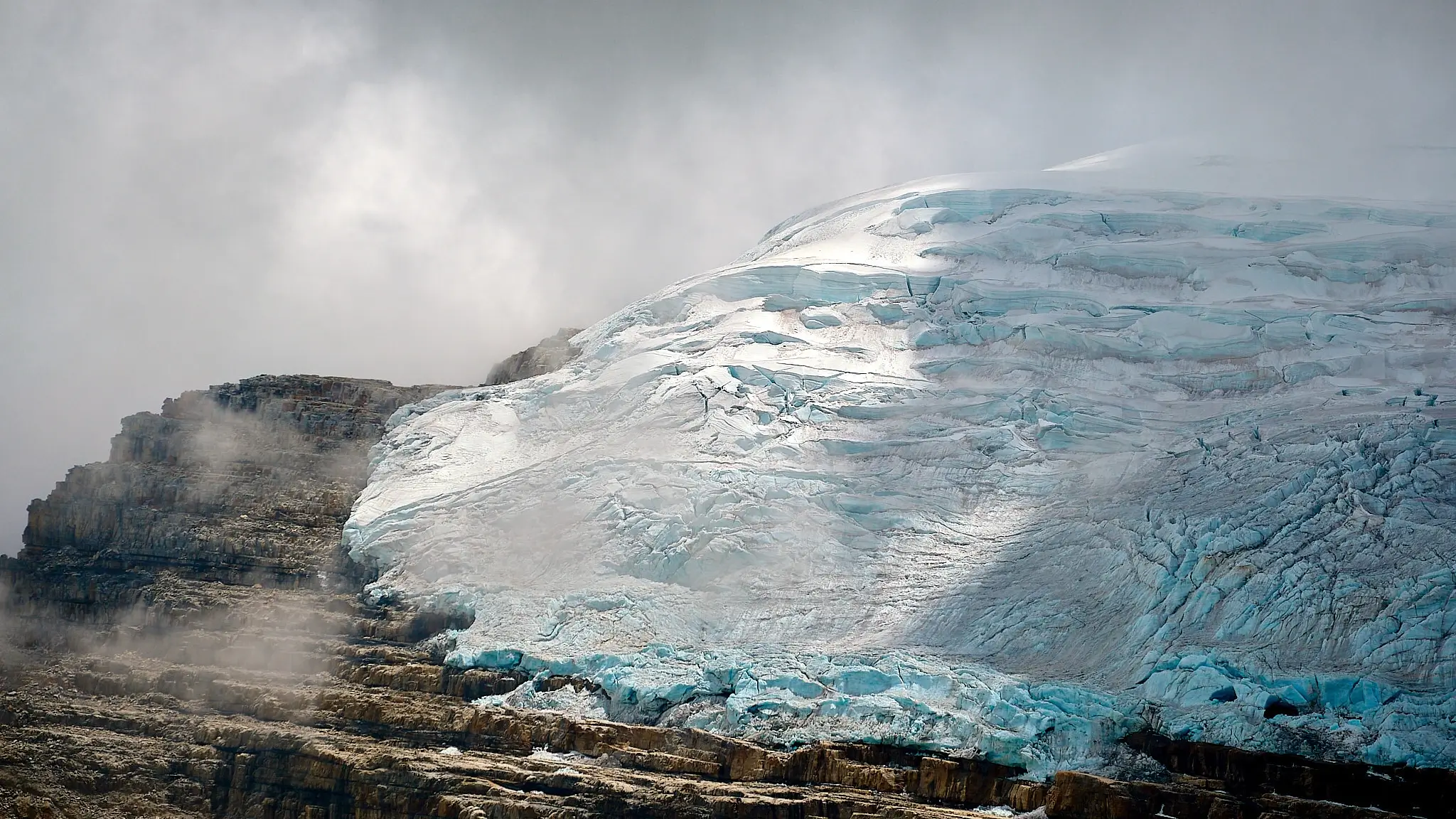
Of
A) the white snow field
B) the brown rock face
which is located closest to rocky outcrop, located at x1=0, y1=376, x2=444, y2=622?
the brown rock face

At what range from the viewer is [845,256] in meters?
48.3

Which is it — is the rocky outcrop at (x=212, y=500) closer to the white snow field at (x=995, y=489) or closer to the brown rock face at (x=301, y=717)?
the brown rock face at (x=301, y=717)

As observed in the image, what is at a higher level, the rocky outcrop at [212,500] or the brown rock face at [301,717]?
the rocky outcrop at [212,500]

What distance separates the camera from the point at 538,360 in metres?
49.6

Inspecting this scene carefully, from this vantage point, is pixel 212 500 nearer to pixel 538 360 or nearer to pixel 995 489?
pixel 538 360

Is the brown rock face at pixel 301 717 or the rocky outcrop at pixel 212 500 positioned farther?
the rocky outcrop at pixel 212 500

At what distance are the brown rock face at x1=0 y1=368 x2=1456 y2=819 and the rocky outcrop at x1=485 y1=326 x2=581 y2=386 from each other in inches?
220

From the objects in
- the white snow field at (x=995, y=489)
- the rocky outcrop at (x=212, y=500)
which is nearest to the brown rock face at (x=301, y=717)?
the rocky outcrop at (x=212, y=500)

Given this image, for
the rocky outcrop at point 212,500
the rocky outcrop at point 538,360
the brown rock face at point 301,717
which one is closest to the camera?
the brown rock face at point 301,717

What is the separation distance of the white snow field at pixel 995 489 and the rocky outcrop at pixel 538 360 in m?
1.27

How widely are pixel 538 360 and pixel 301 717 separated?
20122 millimetres

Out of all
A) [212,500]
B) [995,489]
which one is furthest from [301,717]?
[995,489]

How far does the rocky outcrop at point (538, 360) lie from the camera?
48.8m

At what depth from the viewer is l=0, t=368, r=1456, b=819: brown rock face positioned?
25.9 meters
